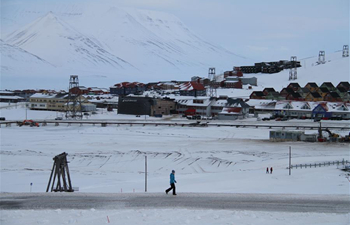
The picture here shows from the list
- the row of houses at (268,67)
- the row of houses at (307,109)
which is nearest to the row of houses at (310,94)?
the row of houses at (307,109)

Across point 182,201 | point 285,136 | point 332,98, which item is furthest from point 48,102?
point 182,201

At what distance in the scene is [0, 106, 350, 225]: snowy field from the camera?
8547 millimetres

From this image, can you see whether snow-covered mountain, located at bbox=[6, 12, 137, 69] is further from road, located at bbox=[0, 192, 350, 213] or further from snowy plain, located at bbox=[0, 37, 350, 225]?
road, located at bbox=[0, 192, 350, 213]

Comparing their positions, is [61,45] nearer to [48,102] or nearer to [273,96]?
[48,102]

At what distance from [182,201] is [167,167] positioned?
33.3 feet

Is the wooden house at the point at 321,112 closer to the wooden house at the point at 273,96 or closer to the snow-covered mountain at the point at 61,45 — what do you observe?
the wooden house at the point at 273,96

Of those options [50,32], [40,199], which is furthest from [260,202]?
[50,32]

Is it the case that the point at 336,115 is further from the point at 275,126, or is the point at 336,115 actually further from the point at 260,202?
the point at 260,202

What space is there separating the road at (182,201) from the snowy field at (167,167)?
1.18ft

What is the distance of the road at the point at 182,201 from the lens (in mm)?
9117

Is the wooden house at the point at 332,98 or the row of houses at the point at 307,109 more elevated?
the wooden house at the point at 332,98

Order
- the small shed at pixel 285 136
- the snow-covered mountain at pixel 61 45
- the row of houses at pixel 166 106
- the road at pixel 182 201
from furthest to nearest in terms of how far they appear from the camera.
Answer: the snow-covered mountain at pixel 61 45 < the row of houses at pixel 166 106 < the small shed at pixel 285 136 < the road at pixel 182 201

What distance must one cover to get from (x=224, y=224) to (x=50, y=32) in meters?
176

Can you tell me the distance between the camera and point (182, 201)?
31.5ft
